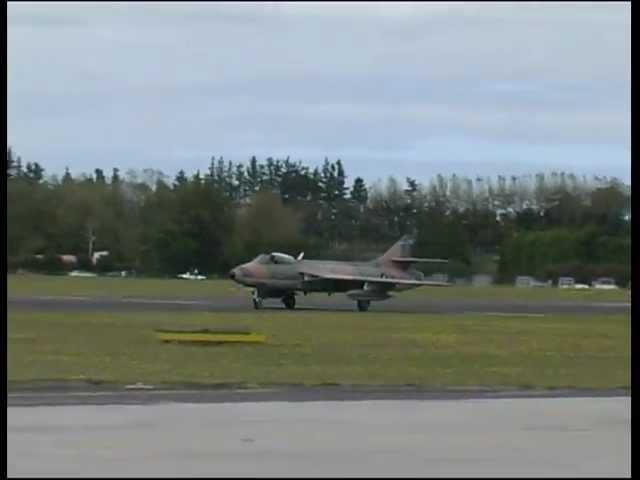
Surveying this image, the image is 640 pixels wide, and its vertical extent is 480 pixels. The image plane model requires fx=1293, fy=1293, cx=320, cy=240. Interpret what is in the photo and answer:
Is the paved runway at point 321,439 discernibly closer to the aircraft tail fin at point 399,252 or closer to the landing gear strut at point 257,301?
the landing gear strut at point 257,301

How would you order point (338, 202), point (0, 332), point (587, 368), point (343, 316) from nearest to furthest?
point (0, 332) → point (587, 368) → point (343, 316) → point (338, 202)

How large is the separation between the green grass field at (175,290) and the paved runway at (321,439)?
45.0m

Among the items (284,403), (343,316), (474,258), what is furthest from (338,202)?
(284,403)

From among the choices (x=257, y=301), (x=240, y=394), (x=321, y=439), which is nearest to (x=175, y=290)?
(x=257, y=301)

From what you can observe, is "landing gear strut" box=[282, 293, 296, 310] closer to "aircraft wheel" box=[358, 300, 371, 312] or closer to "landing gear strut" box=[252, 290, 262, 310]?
"landing gear strut" box=[252, 290, 262, 310]

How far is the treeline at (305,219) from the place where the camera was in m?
61.2

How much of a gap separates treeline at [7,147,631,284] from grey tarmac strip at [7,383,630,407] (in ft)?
139

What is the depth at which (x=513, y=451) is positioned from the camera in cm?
844

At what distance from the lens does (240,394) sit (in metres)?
14.1

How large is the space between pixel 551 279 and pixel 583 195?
27.5 feet

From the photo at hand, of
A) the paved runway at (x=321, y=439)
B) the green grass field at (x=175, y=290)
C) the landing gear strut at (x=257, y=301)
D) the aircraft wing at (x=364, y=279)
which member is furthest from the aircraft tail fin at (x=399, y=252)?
the paved runway at (x=321, y=439)

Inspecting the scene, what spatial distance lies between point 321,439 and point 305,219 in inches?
2026

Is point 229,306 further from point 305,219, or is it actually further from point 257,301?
point 305,219
